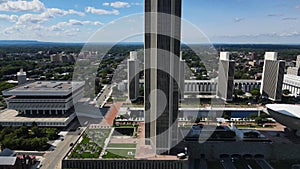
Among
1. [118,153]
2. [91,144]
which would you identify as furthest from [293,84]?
[91,144]

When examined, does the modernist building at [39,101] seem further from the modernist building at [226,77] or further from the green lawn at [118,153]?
the modernist building at [226,77]

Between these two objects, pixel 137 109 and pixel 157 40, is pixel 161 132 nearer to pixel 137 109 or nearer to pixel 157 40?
pixel 157 40

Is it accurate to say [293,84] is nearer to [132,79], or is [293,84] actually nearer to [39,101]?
[132,79]

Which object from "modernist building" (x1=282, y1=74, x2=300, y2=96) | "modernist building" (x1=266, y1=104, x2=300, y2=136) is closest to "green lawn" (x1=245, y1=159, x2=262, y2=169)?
"modernist building" (x1=266, y1=104, x2=300, y2=136)

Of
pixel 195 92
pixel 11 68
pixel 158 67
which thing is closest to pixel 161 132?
pixel 158 67

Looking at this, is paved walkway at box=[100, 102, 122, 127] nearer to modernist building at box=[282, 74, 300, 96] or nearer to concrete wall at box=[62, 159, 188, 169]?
concrete wall at box=[62, 159, 188, 169]

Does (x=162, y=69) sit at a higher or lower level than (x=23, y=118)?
higher

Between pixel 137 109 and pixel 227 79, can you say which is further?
pixel 227 79
